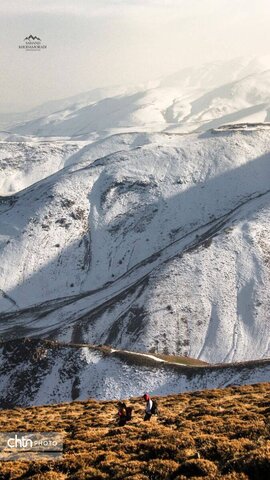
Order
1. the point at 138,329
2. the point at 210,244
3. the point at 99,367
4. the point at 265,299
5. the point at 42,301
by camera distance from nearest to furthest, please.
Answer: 1. the point at 99,367
2. the point at 138,329
3. the point at 265,299
4. the point at 210,244
5. the point at 42,301

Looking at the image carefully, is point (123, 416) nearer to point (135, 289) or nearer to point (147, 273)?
point (135, 289)

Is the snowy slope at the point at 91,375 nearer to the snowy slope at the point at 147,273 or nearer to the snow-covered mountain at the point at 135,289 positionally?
the snow-covered mountain at the point at 135,289

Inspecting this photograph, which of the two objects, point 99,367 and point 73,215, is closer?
point 99,367

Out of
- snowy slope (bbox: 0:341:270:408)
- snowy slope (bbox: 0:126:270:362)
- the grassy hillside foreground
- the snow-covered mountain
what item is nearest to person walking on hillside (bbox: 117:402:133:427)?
the grassy hillside foreground

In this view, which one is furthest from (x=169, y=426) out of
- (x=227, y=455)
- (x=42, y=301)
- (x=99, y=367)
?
(x=42, y=301)

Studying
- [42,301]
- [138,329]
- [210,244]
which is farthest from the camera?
[42,301]

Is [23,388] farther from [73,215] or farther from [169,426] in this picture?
[73,215]

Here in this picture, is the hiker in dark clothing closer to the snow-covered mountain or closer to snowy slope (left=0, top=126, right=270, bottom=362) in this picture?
the snow-covered mountain
